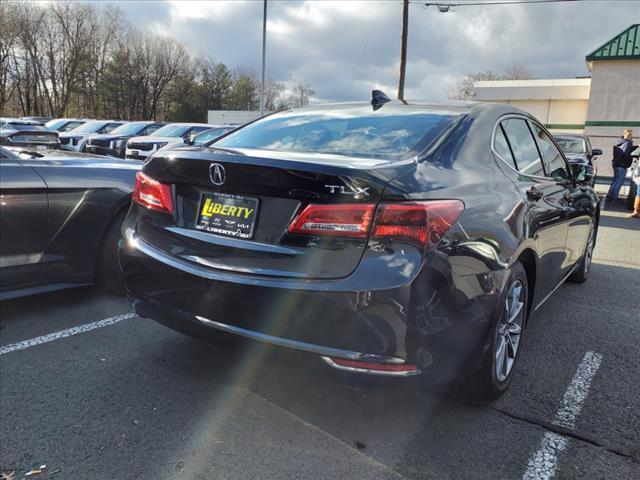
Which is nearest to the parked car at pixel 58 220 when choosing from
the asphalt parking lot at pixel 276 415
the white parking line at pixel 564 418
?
the asphalt parking lot at pixel 276 415

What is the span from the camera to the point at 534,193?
3.03m

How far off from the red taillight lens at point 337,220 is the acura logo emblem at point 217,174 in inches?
18.2

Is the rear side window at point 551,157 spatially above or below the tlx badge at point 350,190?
above

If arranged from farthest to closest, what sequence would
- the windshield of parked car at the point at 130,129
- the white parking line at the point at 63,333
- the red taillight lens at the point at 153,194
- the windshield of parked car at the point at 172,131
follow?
the windshield of parked car at the point at 130,129 < the windshield of parked car at the point at 172,131 < the white parking line at the point at 63,333 < the red taillight lens at the point at 153,194

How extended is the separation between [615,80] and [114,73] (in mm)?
52102

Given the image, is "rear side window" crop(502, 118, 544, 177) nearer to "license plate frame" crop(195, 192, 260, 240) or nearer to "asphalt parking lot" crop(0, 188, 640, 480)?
"asphalt parking lot" crop(0, 188, 640, 480)

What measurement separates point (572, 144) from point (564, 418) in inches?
460

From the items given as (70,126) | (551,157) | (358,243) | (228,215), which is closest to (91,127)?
(70,126)

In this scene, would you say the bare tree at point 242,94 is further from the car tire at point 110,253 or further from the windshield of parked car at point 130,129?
the car tire at point 110,253

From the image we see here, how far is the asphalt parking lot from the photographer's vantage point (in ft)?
7.31

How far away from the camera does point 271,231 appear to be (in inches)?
88.7

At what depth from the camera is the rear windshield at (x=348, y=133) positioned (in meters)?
2.60

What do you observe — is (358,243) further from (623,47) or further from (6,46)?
(6,46)

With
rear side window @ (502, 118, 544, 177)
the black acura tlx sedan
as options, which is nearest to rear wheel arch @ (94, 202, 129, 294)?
the black acura tlx sedan
